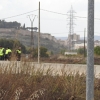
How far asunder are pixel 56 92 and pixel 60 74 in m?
0.92

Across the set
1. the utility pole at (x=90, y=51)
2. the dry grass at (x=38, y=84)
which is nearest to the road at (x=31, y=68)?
the dry grass at (x=38, y=84)

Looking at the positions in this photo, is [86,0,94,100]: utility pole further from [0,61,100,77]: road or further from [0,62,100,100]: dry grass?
[0,61,100,77]: road

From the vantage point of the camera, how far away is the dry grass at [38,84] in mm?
6457

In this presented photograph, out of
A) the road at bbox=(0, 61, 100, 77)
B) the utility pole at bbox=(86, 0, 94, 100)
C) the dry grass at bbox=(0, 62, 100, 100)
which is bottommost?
the dry grass at bbox=(0, 62, 100, 100)

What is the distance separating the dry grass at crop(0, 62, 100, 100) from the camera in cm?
646

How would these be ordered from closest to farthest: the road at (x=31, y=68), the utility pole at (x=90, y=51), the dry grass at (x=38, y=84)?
the utility pole at (x=90, y=51), the dry grass at (x=38, y=84), the road at (x=31, y=68)

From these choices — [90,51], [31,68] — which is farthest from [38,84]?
[90,51]

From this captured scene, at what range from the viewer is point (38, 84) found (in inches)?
292

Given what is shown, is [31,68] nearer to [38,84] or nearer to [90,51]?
[38,84]

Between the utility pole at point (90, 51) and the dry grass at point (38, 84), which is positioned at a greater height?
the utility pole at point (90, 51)

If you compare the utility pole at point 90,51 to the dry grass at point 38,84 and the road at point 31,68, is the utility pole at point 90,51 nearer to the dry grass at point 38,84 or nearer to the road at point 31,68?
the dry grass at point 38,84

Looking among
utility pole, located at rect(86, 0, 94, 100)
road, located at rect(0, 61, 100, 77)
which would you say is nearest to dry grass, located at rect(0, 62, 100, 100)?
road, located at rect(0, 61, 100, 77)

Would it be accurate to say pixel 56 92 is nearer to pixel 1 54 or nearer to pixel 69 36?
pixel 1 54

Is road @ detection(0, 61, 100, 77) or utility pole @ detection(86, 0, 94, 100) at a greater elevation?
utility pole @ detection(86, 0, 94, 100)
